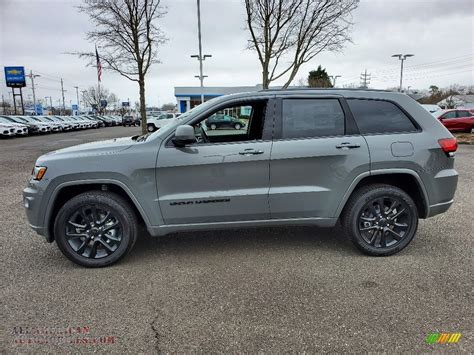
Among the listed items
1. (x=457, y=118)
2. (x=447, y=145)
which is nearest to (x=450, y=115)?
(x=457, y=118)

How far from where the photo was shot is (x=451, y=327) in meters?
2.50

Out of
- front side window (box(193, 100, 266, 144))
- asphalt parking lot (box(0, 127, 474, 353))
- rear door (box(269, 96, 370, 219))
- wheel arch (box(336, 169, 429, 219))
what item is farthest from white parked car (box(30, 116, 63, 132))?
wheel arch (box(336, 169, 429, 219))

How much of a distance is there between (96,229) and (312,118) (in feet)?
8.54

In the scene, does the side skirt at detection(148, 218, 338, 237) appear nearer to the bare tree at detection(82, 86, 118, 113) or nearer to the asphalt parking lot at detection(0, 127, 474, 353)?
the asphalt parking lot at detection(0, 127, 474, 353)

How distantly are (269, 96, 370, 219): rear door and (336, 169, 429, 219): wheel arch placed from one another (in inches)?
2.7

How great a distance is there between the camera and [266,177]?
136 inches

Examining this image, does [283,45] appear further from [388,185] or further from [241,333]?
[241,333]

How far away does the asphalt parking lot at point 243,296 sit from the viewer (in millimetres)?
2406

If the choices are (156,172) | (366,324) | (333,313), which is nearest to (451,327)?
(366,324)

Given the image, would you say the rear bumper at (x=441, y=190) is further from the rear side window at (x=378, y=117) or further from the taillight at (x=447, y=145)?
the rear side window at (x=378, y=117)

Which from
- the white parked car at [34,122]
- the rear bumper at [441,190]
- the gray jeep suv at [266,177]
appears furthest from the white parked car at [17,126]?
the rear bumper at [441,190]

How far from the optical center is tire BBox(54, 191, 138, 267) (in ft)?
11.2

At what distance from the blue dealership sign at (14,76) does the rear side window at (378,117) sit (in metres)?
48.2

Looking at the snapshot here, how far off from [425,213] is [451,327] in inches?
58.7
